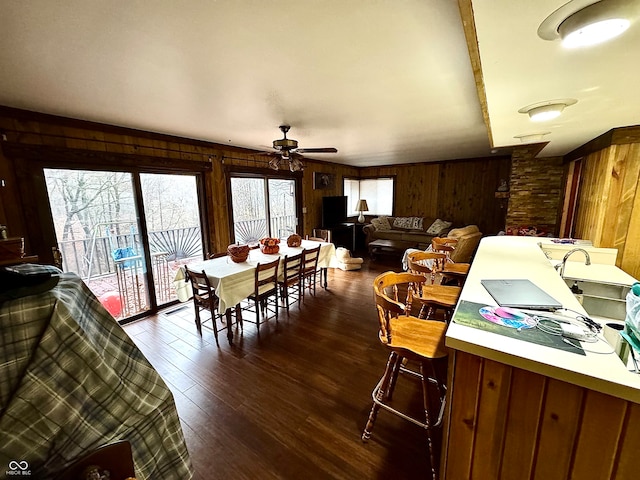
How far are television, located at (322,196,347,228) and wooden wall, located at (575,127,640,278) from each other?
4554 millimetres

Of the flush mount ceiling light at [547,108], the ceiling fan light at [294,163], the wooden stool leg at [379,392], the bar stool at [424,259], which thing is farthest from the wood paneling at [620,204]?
the ceiling fan light at [294,163]

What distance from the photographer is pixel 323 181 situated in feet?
20.9

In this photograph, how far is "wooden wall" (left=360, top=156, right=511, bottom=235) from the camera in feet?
20.0

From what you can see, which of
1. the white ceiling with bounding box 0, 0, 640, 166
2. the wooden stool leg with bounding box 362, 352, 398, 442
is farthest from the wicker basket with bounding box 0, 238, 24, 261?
the wooden stool leg with bounding box 362, 352, 398, 442

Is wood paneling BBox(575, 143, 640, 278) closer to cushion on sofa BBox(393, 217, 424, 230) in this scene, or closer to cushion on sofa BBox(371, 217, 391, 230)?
cushion on sofa BBox(393, 217, 424, 230)

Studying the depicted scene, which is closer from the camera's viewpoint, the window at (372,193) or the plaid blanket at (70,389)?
the plaid blanket at (70,389)

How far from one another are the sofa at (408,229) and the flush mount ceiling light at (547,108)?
4.45m

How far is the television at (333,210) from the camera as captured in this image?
20.8 feet

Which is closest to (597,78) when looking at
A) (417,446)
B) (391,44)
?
(391,44)

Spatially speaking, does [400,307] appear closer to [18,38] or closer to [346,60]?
[346,60]

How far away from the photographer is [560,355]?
35.4 inches

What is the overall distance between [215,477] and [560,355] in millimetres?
1783

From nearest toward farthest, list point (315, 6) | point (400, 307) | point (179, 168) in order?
1. point (315, 6)
2. point (400, 307)
3. point (179, 168)

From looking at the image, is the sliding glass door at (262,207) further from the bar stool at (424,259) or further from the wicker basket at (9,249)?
the wicker basket at (9,249)
